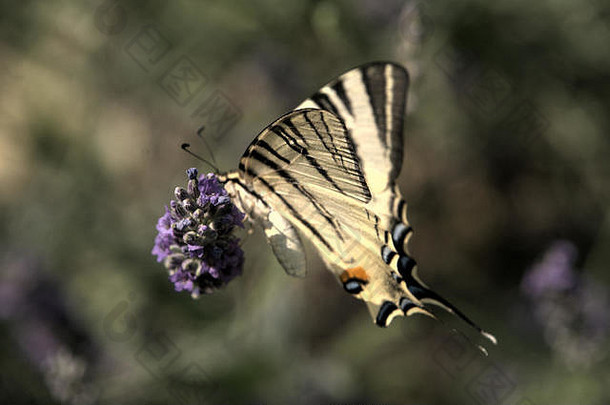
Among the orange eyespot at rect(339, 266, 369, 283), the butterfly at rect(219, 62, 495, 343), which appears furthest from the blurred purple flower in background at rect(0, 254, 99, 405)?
the orange eyespot at rect(339, 266, 369, 283)

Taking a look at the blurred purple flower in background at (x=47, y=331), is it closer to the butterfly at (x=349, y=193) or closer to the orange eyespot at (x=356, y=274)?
the butterfly at (x=349, y=193)

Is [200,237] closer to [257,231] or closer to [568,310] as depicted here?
[257,231]

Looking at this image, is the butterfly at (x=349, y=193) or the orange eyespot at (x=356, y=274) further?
the orange eyespot at (x=356, y=274)

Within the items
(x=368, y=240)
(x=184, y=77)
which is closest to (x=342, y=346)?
(x=368, y=240)

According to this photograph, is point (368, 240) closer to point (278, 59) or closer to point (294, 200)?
point (294, 200)

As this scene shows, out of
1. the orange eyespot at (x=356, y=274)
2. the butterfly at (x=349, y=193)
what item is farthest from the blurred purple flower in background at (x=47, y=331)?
the orange eyespot at (x=356, y=274)

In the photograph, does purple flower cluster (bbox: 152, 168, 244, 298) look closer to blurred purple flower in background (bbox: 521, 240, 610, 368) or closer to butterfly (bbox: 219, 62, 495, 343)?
butterfly (bbox: 219, 62, 495, 343)
